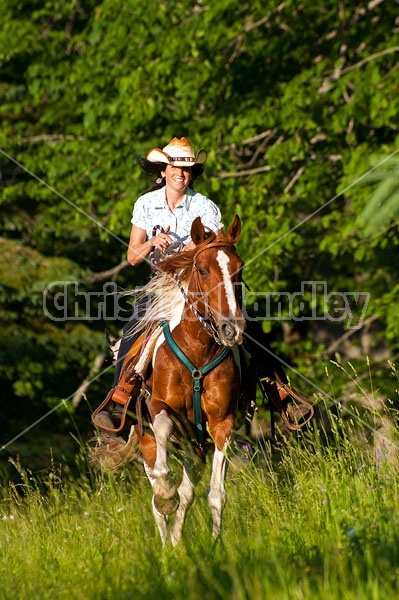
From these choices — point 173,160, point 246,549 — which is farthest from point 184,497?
point 173,160

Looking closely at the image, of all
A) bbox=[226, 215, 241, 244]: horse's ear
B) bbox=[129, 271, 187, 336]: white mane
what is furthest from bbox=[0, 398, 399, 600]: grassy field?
bbox=[226, 215, 241, 244]: horse's ear

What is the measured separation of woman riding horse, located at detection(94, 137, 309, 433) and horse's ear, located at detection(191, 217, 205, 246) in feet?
2.31

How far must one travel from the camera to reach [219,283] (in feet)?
22.9

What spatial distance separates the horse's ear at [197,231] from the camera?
7319 millimetres

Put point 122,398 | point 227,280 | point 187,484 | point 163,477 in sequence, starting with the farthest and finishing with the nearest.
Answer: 1. point 122,398
2. point 187,484
3. point 163,477
4. point 227,280

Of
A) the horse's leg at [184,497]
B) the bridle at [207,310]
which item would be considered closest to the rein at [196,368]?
the bridle at [207,310]

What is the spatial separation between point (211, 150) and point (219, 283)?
7.63 meters

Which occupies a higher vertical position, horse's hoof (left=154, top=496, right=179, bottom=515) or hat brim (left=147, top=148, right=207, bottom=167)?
hat brim (left=147, top=148, right=207, bottom=167)

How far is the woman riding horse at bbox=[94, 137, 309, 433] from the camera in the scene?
8.20 metres

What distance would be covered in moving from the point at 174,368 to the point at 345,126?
7426mm

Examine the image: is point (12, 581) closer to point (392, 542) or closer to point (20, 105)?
point (392, 542)

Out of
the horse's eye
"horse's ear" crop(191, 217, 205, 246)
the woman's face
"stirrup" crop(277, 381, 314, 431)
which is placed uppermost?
the woman's face

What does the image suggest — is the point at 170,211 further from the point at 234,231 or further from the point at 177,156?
the point at 234,231

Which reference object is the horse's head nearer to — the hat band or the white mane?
the white mane
